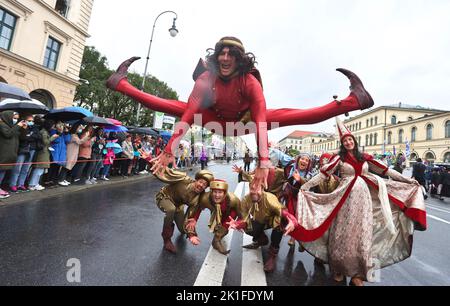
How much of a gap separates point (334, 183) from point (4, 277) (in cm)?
407

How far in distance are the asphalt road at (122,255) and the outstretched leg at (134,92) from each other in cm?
170

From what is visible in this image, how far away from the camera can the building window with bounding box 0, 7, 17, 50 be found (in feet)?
43.2

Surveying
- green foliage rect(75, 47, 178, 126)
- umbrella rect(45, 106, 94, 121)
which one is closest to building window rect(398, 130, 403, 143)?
green foliage rect(75, 47, 178, 126)

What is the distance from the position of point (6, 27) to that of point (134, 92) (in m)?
17.1

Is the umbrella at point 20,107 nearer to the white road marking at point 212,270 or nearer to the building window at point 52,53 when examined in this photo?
the white road marking at point 212,270

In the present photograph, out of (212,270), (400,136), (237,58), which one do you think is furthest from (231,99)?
(400,136)

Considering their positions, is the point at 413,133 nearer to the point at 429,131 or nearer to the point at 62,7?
the point at 429,131

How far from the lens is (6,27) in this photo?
527 inches

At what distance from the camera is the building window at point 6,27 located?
13.2 metres

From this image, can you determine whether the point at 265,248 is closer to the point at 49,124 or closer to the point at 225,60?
the point at 225,60

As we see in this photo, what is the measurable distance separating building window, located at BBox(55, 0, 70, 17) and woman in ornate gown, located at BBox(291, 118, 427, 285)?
68.2 ft

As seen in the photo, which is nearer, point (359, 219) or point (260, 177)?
point (260, 177)

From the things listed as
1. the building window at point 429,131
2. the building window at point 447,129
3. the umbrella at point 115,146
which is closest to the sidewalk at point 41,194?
the umbrella at point 115,146

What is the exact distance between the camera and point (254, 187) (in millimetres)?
1931
